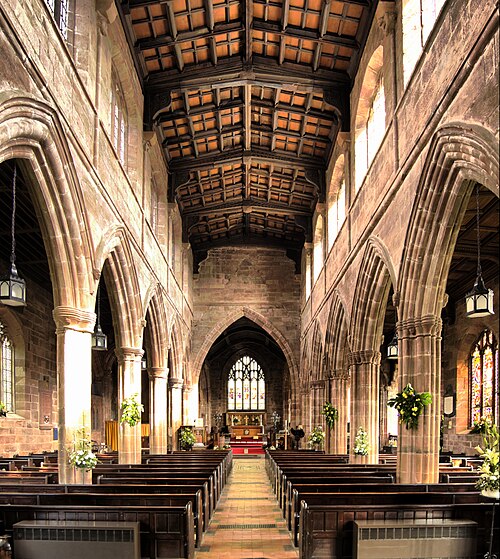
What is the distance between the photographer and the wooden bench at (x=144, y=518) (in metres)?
8.24

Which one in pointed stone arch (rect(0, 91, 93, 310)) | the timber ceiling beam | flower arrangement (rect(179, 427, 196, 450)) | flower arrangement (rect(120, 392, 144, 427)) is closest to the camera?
pointed stone arch (rect(0, 91, 93, 310))

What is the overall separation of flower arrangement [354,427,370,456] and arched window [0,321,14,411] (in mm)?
9724

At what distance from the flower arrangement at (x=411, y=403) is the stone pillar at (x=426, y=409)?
104mm

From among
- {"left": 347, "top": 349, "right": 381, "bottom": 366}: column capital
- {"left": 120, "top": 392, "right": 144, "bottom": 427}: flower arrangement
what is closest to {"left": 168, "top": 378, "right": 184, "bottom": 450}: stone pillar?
{"left": 120, "top": 392, "right": 144, "bottom": 427}: flower arrangement

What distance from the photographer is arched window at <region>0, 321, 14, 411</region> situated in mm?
19531

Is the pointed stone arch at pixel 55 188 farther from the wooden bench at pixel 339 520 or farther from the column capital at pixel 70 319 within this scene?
the wooden bench at pixel 339 520

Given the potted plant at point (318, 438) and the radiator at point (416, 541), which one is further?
the potted plant at point (318, 438)

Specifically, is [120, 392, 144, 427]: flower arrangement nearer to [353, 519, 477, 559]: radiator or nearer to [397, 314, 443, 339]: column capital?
[397, 314, 443, 339]: column capital

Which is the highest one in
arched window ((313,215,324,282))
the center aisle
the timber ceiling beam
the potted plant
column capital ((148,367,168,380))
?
the timber ceiling beam

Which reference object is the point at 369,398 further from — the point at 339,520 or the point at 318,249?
the point at 318,249

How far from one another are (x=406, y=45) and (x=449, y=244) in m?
3.99

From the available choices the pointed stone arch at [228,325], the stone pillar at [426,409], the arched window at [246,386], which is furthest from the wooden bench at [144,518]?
the arched window at [246,386]

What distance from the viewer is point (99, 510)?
326 inches

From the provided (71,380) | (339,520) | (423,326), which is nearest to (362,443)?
(423,326)
